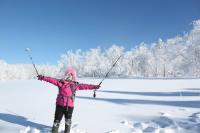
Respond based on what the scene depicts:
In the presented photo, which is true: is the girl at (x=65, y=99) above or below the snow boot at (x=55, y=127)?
above

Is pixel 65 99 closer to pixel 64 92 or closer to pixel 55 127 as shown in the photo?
pixel 64 92

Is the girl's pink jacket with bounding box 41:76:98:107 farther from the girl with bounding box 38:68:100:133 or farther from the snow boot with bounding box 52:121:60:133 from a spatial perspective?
the snow boot with bounding box 52:121:60:133

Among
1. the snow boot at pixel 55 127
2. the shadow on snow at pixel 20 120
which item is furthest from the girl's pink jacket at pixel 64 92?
the shadow on snow at pixel 20 120

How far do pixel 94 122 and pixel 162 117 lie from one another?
98.2 inches

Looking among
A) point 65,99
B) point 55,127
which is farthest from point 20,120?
point 65,99

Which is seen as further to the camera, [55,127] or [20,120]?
[20,120]

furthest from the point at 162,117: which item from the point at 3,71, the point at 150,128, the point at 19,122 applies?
the point at 3,71

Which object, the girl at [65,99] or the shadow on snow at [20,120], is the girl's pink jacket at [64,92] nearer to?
the girl at [65,99]

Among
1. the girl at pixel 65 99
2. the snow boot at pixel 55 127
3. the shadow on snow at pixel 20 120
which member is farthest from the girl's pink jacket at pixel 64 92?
the shadow on snow at pixel 20 120

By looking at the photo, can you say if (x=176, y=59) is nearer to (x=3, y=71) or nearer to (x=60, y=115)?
(x=3, y=71)

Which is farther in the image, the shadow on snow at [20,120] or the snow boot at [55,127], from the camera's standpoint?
the shadow on snow at [20,120]

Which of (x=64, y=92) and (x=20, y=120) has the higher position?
(x=64, y=92)

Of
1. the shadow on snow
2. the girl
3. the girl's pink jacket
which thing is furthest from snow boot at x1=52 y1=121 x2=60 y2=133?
the shadow on snow

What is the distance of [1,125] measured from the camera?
11656 mm
